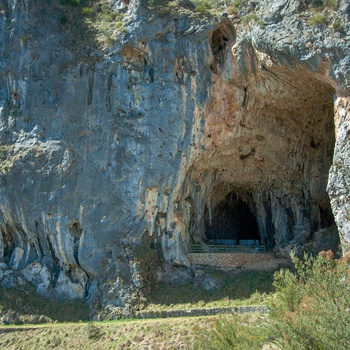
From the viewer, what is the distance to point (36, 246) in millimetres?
28328

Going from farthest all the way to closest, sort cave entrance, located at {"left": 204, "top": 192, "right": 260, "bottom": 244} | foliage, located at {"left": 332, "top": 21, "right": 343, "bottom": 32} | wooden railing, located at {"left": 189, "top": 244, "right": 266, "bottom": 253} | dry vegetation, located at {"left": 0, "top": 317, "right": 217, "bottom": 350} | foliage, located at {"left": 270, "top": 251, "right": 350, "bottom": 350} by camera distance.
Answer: cave entrance, located at {"left": 204, "top": 192, "right": 260, "bottom": 244} < wooden railing, located at {"left": 189, "top": 244, "right": 266, "bottom": 253} < foliage, located at {"left": 332, "top": 21, "right": 343, "bottom": 32} < dry vegetation, located at {"left": 0, "top": 317, "right": 217, "bottom": 350} < foliage, located at {"left": 270, "top": 251, "right": 350, "bottom": 350}

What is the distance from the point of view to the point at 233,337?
52.8 ft

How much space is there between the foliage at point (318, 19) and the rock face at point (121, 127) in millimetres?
2606

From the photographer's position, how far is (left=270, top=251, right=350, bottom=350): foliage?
13250 mm

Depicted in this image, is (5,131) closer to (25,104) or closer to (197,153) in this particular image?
(25,104)

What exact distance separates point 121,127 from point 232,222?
14356 millimetres

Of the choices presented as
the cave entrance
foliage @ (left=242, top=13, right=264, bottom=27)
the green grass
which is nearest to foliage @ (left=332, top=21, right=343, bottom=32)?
foliage @ (left=242, top=13, right=264, bottom=27)

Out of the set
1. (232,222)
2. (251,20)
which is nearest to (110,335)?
(251,20)

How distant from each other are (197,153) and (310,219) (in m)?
8.64

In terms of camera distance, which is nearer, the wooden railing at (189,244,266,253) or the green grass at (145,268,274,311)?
the green grass at (145,268,274,311)

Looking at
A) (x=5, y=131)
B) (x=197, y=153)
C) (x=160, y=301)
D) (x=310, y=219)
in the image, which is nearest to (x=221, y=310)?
(x=160, y=301)

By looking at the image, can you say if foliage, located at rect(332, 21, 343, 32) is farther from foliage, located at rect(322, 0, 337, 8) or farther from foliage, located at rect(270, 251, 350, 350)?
foliage, located at rect(270, 251, 350, 350)

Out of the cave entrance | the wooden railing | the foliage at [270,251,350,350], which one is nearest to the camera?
the foliage at [270,251,350,350]

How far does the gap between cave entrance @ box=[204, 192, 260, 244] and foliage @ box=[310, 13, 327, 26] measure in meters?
14.8
